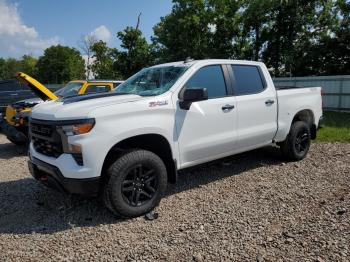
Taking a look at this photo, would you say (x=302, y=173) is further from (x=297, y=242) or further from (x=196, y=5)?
(x=196, y=5)

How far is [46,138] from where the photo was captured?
13.8 feet

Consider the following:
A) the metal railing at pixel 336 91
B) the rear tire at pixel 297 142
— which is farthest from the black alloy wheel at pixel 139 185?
the metal railing at pixel 336 91

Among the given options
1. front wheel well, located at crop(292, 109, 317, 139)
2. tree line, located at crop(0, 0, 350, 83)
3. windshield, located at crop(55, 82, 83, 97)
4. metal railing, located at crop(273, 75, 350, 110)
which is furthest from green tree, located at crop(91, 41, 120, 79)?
front wheel well, located at crop(292, 109, 317, 139)

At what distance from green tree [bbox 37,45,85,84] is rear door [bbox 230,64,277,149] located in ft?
178

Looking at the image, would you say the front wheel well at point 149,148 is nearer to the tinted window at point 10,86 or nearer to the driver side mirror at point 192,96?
the driver side mirror at point 192,96

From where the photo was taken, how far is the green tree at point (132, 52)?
28.4 meters

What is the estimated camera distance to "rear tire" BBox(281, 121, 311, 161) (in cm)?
643

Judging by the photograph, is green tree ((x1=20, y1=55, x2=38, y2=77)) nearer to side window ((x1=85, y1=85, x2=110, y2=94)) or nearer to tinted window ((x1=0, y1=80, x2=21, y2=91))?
tinted window ((x1=0, y1=80, x2=21, y2=91))

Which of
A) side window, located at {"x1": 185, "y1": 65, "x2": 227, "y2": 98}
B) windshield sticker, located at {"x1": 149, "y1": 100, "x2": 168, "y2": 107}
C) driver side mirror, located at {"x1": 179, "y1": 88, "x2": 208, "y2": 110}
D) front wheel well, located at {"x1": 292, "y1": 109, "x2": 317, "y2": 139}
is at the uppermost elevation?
side window, located at {"x1": 185, "y1": 65, "x2": 227, "y2": 98}

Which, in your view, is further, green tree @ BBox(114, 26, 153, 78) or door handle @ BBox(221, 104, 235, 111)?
green tree @ BBox(114, 26, 153, 78)

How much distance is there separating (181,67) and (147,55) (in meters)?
24.8

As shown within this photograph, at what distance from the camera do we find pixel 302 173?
595cm

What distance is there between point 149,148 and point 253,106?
6.14 feet

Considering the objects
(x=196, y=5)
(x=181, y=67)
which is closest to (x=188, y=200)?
(x=181, y=67)
